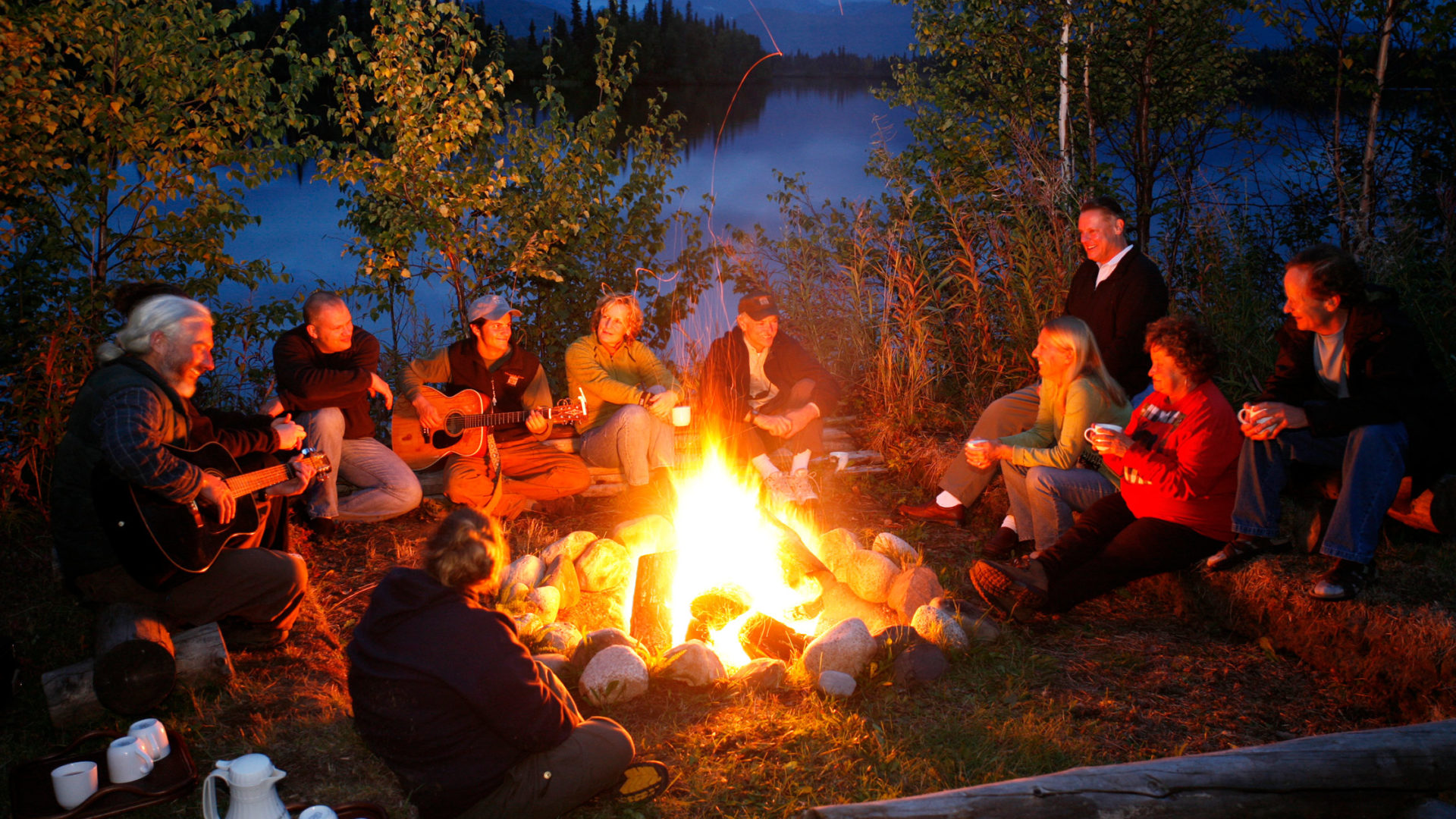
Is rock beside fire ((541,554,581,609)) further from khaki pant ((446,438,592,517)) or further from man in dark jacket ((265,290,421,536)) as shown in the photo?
man in dark jacket ((265,290,421,536))

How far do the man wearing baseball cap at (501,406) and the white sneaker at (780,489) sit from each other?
3.54 feet

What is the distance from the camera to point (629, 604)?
4227mm

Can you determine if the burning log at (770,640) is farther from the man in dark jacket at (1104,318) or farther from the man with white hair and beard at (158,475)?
the man with white hair and beard at (158,475)

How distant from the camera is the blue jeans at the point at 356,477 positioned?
15.0 ft

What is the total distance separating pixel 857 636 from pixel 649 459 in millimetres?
2077

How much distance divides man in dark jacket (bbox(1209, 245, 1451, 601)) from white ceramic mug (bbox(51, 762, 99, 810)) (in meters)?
3.97

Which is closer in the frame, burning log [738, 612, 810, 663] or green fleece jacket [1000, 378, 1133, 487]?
burning log [738, 612, 810, 663]

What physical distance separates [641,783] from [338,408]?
2.91m

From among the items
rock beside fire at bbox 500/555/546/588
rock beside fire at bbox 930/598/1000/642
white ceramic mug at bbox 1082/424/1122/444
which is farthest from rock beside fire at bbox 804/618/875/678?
rock beside fire at bbox 500/555/546/588

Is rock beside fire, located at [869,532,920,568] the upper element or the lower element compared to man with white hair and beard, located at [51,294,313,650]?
lower

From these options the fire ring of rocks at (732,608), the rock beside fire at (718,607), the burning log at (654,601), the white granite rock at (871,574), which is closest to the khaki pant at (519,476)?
the fire ring of rocks at (732,608)

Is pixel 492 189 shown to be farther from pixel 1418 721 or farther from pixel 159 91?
pixel 1418 721

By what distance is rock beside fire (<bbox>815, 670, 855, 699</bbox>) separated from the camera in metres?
3.23

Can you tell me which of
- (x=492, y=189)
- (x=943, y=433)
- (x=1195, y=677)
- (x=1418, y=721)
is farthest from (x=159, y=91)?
→ (x=1418, y=721)
